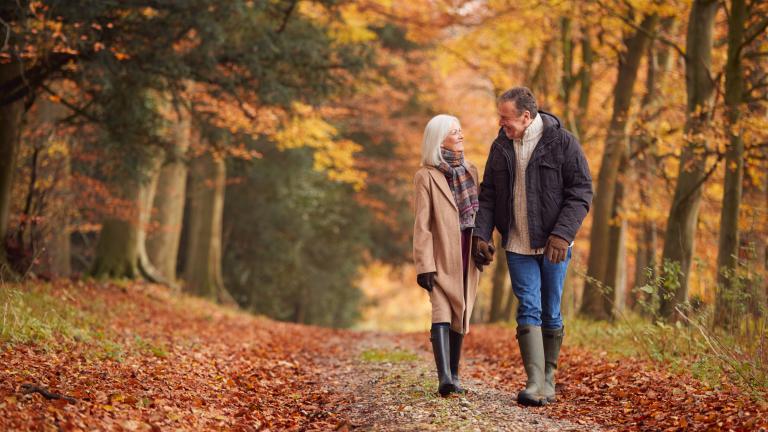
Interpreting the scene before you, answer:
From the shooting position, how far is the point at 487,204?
631 cm

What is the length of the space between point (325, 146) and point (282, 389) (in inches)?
650

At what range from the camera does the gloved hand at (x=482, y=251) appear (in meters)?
6.11

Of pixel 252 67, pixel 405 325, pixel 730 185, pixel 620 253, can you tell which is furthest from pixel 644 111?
pixel 405 325

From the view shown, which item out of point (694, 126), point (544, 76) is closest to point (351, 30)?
point (544, 76)

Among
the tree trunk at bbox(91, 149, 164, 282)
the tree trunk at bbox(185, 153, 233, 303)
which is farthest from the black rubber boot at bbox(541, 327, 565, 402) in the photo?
the tree trunk at bbox(185, 153, 233, 303)

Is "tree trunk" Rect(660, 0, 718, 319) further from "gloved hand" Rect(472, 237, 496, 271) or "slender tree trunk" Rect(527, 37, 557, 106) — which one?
"slender tree trunk" Rect(527, 37, 557, 106)

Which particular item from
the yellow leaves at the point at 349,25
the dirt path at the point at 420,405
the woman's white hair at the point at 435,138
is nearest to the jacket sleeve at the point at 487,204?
the woman's white hair at the point at 435,138

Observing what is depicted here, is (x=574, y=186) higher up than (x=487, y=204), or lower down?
higher up

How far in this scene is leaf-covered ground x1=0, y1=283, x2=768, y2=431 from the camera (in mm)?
5094

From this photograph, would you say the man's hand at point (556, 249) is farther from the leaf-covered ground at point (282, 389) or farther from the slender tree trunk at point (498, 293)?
the slender tree trunk at point (498, 293)

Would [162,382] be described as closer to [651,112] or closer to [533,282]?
[533,282]

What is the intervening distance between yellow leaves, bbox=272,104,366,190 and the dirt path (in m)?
11.7

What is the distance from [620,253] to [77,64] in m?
9.28

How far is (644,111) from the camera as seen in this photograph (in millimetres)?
13375
